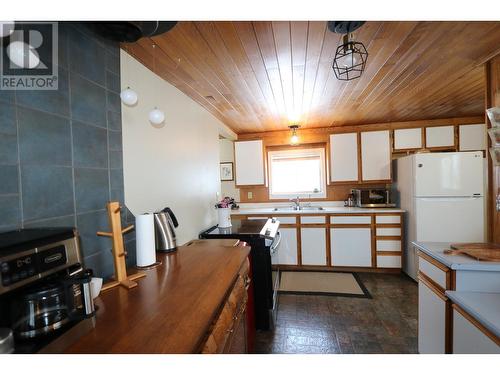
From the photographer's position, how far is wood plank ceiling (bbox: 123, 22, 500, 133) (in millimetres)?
1278

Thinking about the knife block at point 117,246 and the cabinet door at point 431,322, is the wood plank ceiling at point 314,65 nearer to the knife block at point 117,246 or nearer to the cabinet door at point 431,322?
the knife block at point 117,246

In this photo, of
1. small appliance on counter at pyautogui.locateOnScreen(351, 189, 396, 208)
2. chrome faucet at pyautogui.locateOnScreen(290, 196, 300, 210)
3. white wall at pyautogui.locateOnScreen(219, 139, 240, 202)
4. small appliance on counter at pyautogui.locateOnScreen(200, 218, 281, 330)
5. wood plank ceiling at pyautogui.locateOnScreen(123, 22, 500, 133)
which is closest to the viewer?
wood plank ceiling at pyautogui.locateOnScreen(123, 22, 500, 133)

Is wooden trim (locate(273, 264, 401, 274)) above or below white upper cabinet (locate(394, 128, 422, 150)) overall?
below

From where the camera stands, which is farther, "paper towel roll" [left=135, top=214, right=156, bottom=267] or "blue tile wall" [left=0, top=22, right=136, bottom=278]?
"paper towel roll" [left=135, top=214, right=156, bottom=267]

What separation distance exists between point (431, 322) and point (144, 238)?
1.80 meters

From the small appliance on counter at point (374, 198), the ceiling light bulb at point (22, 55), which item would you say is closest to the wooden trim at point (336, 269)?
the small appliance on counter at point (374, 198)

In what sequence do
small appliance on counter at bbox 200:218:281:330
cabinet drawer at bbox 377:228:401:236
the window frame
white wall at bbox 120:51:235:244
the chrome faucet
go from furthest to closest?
the window frame < the chrome faucet < cabinet drawer at bbox 377:228:401:236 < small appliance on counter at bbox 200:218:281:330 < white wall at bbox 120:51:235:244

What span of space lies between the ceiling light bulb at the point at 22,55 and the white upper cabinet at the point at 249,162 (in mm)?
3064

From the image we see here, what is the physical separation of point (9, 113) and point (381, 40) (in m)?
1.80

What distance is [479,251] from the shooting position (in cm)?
132

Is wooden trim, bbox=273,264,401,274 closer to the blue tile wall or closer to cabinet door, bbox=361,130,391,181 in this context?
cabinet door, bbox=361,130,391,181

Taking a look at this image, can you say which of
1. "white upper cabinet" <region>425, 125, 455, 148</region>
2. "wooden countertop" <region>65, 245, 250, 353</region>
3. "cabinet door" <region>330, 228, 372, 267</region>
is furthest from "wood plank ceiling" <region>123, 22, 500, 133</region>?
"cabinet door" <region>330, 228, 372, 267</region>

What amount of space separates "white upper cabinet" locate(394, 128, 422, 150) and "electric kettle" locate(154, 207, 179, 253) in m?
3.36

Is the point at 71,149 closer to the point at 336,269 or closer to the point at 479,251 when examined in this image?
Answer: the point at 479,251
